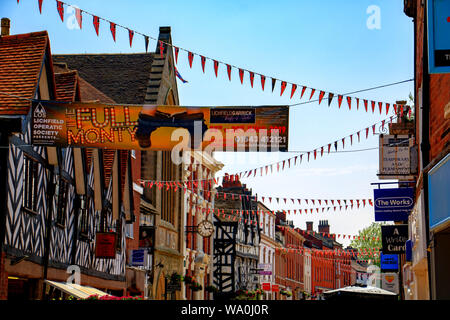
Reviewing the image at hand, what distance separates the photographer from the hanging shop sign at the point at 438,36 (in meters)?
8.09

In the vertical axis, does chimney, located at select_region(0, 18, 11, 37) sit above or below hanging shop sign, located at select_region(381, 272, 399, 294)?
above

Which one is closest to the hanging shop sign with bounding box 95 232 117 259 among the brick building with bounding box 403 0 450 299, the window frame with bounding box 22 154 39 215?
the window frame with bounding box 22 154 39 215

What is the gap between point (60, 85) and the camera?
2112 cm

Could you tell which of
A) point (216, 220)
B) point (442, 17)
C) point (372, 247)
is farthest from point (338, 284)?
point (442, 17)

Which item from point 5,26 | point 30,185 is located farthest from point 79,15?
point 5,26

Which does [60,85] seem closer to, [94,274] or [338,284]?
[94,274]

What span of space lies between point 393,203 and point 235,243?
32.6 metres

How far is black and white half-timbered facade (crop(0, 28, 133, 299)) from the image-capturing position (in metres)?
16.1

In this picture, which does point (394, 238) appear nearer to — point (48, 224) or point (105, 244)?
point (105, 244)

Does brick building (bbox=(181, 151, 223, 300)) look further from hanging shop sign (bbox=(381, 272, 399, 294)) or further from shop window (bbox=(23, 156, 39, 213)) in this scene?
shop window (bbox=(23, 156, 39, 213))

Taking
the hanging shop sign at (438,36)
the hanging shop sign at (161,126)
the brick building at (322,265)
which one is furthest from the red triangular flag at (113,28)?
the brick building at (322,265)

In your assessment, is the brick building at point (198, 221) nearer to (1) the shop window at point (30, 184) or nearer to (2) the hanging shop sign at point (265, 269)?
(2) the hanging shop sign at point (265, 269)

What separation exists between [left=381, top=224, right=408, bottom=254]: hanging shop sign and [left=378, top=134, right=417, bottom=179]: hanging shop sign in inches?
157
